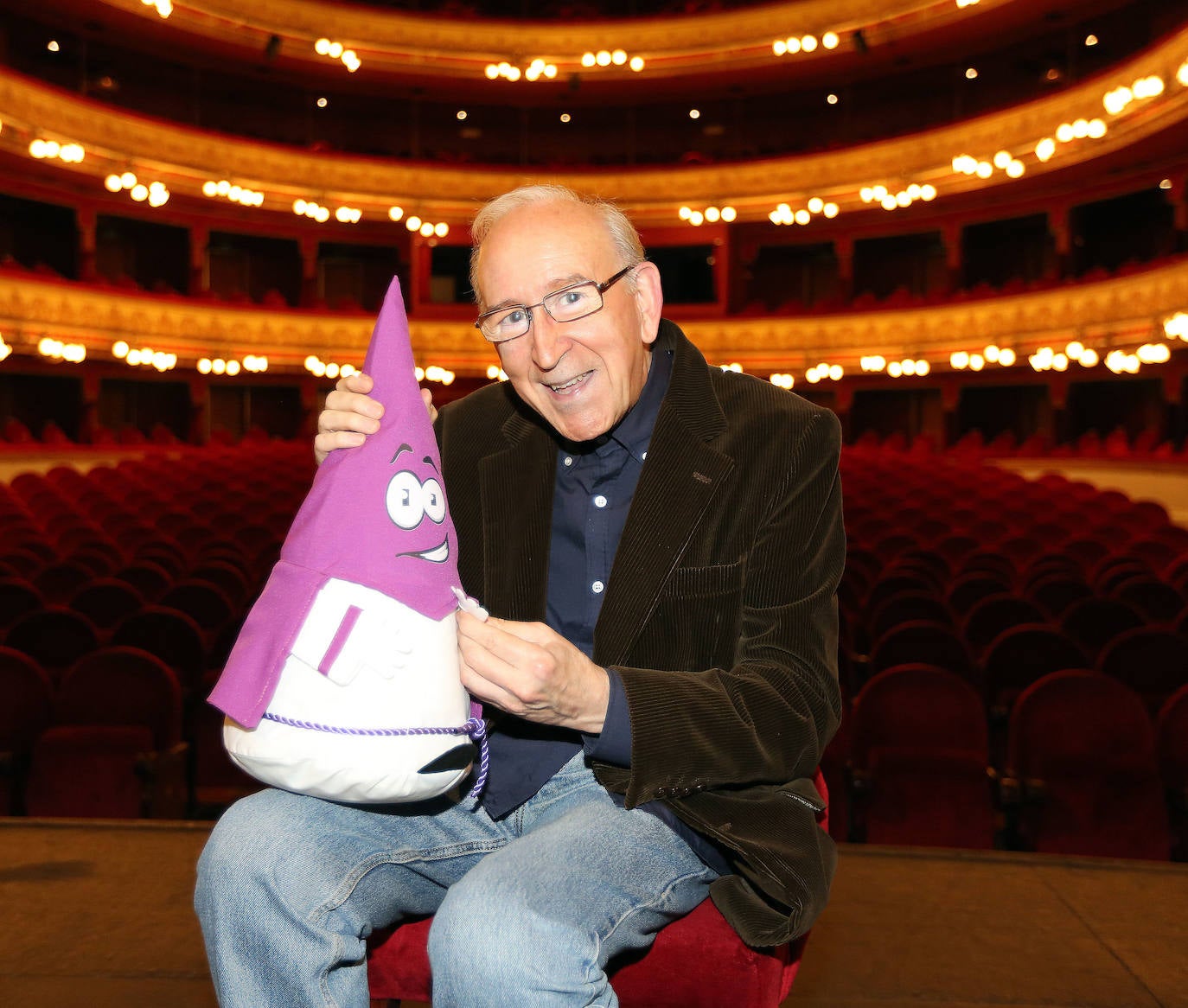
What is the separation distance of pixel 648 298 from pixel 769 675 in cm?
64

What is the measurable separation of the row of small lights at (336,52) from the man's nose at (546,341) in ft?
59.4

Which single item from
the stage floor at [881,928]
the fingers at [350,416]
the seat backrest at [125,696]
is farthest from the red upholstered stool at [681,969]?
the seat backrest at [125,696]

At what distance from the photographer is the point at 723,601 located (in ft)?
5.48

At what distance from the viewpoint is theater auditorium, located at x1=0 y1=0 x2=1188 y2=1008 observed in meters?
2.31

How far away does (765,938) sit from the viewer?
147 centimetres

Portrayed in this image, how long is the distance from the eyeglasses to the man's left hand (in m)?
0.52

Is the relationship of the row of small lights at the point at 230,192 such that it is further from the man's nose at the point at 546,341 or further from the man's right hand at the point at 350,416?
the man's right hand at the point at 350,416

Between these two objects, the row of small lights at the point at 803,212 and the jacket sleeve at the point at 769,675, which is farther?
the row of small lights at the point at 803,212

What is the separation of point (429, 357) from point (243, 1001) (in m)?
19.4

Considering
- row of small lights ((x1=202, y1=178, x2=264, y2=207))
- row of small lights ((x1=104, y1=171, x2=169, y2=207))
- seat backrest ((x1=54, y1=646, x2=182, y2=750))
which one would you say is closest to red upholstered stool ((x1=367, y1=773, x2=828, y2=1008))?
seat backrest ((x1=54, y1=646, x2=182, y2=750))

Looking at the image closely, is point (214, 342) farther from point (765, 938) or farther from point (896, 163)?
point (765, 938)

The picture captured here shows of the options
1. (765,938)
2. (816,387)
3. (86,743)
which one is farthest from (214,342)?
(765,938)

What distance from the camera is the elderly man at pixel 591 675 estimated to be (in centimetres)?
139

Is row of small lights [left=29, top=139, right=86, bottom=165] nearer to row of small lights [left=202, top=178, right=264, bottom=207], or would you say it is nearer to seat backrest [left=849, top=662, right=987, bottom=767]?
row of small lights [left=202, top=178, right=264, bottom=207]
